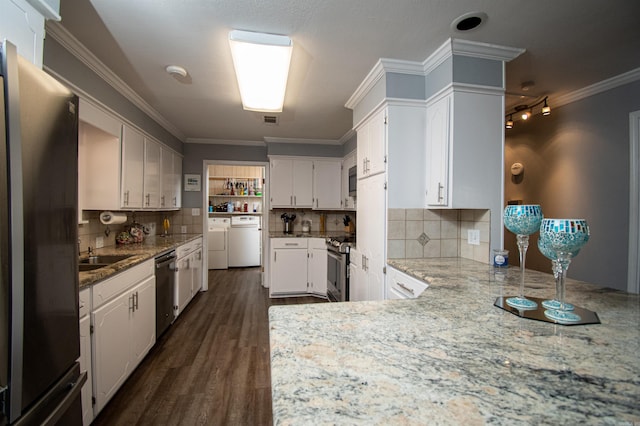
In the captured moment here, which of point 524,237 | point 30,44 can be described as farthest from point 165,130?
point 524,237

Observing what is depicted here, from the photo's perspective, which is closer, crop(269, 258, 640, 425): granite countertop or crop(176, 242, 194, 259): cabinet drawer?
crop(269, 258, 640, 425): granite countertop

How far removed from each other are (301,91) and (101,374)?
2542mm

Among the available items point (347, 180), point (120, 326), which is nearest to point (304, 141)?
point (347, 180)

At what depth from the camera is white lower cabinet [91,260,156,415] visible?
1.60m

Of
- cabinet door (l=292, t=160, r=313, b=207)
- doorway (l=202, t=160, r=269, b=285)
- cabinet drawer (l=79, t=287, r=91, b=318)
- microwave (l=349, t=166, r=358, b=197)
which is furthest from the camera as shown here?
doorway (l=202, t=160, r=269, b=285)

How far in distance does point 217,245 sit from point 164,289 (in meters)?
3.12

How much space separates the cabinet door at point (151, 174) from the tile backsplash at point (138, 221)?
0.37 m

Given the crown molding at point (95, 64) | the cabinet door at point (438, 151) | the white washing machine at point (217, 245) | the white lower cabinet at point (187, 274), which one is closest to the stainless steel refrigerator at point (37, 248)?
the crown molding at point (95, 64)

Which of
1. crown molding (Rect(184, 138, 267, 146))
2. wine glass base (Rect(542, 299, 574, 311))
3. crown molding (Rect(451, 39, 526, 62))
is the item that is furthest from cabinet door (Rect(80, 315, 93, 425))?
crown molding (Rect(184, 138, 267, 146))

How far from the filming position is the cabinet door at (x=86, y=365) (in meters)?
1.47

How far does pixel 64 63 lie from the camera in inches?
68.9

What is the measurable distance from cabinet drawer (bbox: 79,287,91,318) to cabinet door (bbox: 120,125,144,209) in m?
1.20

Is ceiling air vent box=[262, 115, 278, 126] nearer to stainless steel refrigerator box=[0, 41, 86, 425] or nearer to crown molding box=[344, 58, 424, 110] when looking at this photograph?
crown molding box=[344, 58, 424, 110]

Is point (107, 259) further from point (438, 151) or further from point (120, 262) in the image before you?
point (438, 151)
